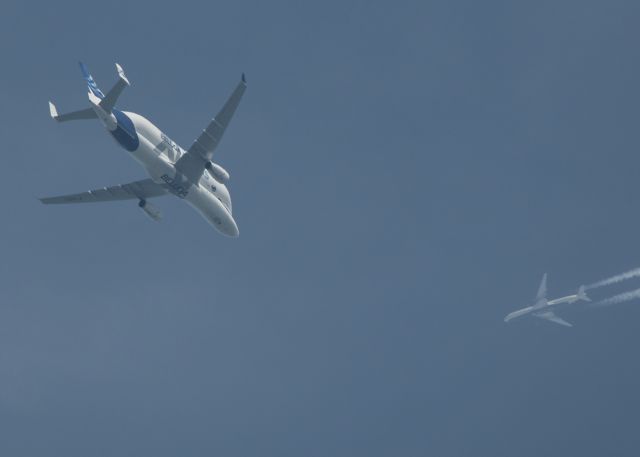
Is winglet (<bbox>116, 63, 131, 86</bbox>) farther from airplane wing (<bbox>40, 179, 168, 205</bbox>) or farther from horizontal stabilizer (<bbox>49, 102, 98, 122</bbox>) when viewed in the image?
airplane wing (<bbox>40, 179, 168, 205</bbox>)

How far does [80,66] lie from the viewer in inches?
3494

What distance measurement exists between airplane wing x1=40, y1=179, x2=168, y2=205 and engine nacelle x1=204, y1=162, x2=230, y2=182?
28.6ft

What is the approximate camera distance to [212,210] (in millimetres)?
94938

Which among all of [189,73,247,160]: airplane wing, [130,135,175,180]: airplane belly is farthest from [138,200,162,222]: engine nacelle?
[189,73,247,160]: airplane wing

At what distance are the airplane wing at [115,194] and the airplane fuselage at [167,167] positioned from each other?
5095 mm

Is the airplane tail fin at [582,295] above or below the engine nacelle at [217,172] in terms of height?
above

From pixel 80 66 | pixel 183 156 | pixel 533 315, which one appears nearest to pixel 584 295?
pixel 533 315

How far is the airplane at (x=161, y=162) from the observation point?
276ft

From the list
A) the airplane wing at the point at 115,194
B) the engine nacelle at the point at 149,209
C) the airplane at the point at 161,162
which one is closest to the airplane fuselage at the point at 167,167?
the airplane at the point at 161,162

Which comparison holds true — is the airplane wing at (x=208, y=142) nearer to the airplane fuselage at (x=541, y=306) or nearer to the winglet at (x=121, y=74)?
the winglet at (x=121, y=74)

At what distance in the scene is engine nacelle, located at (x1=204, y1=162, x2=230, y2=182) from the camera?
3536 inches

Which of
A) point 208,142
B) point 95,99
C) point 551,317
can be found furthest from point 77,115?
point 551,317

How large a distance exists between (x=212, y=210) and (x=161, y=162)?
8.79 meters

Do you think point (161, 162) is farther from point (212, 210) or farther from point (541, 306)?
point (541, 306)
